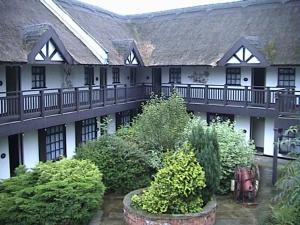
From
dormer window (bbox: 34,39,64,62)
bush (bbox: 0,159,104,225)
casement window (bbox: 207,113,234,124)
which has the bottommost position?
bush (bbox: 0,159,104,225)

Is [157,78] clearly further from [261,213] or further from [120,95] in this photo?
[261,213]

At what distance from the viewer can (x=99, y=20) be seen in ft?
83.8

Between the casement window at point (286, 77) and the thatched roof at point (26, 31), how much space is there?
10282 millimetres

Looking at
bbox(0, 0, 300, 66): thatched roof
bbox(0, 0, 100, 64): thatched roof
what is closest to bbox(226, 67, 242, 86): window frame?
bbox(0, 0, 300, 66): thatched roof

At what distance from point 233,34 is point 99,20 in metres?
9.25

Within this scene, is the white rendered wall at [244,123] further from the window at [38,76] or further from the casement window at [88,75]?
the window at [38,76]

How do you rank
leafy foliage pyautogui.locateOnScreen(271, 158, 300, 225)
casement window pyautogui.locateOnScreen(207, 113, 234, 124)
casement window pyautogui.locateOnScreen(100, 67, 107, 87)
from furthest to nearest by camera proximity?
casement window pyautogui.locateOnScreen(207, 113, 234, 124), casement window pyautogui.locateOnScreen(100, 67, 107, 87), leafy foliage pyautogui.locateOnScreen(271, 158, 300, 225)

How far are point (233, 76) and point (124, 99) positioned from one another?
6.85 m

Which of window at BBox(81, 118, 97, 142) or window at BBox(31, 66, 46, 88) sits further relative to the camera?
window at BBox(81, 118, 97, 142)

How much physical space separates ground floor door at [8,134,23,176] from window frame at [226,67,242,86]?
42.1 feet

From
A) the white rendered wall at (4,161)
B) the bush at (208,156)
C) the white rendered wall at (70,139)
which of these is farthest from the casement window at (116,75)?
the bush at (208,156)

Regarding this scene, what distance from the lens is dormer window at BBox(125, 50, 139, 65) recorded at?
22484 millimetres

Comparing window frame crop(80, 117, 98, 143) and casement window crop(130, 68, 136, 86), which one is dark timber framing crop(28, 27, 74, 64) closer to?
window frame crop(80, 117, 98, 143)

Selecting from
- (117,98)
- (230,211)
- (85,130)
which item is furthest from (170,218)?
(117,98)
